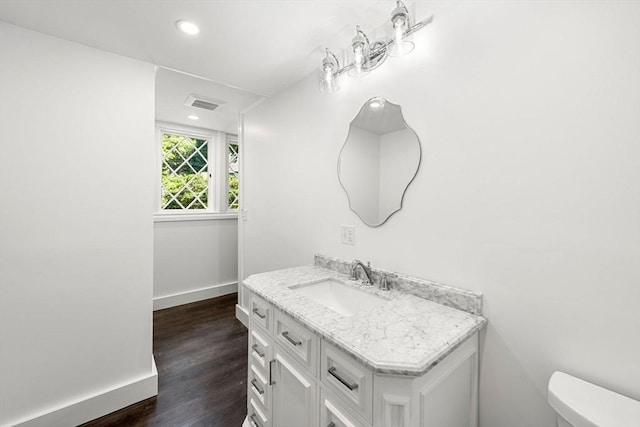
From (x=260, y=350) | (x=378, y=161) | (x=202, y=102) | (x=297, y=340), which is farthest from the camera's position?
(x=202, y=102)

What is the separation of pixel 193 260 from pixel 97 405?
2.05 metres

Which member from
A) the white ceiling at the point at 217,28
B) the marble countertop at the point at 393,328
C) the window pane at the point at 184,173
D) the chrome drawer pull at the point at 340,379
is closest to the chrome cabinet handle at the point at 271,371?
the marble countertop at the point at 393,328

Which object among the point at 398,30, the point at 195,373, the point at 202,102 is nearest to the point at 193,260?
the point at 195,373

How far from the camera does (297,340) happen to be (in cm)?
115

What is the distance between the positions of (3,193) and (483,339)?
250 cm

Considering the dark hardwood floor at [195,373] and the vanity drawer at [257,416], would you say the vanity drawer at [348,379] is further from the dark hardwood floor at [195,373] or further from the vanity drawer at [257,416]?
the dark hardwood floor at [195,373]

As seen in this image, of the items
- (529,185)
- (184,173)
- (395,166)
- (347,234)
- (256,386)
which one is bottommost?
(256,386)

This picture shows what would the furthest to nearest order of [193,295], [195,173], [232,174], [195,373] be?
[232,174], [195,173], [193,295], [195,373]

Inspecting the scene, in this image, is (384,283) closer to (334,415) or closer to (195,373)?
(334,415)

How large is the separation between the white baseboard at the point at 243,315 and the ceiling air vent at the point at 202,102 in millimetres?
2204

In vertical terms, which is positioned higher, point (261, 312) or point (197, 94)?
point (197, 94)

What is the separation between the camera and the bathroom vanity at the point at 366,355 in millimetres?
822

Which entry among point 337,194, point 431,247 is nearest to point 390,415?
point 431,247

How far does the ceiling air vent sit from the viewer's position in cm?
270
